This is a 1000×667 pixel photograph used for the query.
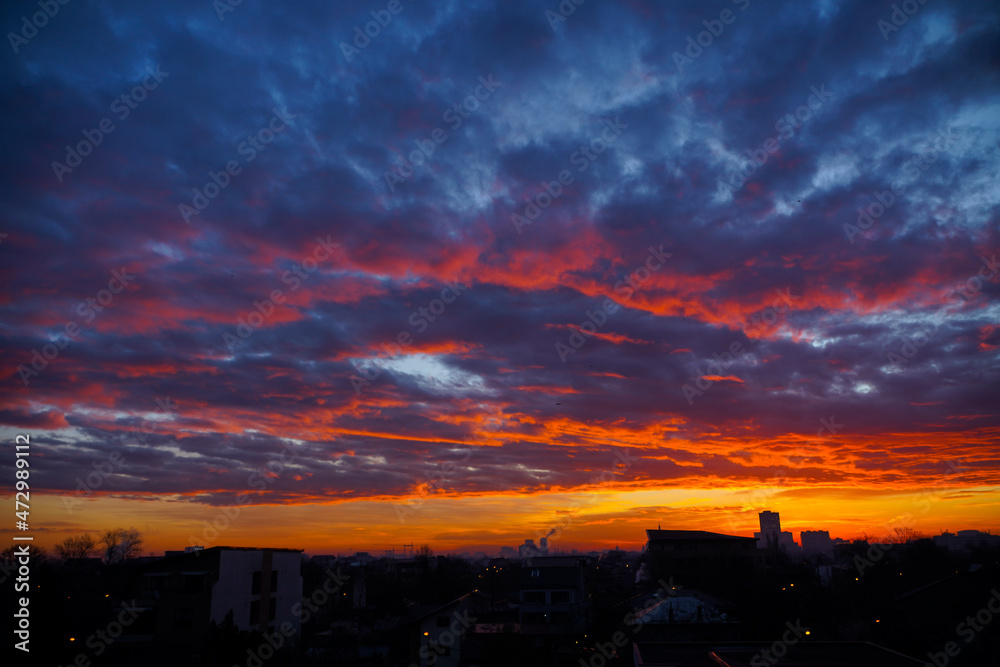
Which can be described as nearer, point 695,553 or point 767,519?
point 695,553

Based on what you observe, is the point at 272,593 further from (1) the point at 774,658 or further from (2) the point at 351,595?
(2) the point at 351,595

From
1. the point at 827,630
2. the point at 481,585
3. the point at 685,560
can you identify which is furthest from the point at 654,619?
the point at 481,585

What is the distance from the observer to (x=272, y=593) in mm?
46062

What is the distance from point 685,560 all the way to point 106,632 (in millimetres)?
68502

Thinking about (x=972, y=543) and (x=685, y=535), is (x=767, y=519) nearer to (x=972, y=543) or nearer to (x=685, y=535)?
(x=972, y=543)
